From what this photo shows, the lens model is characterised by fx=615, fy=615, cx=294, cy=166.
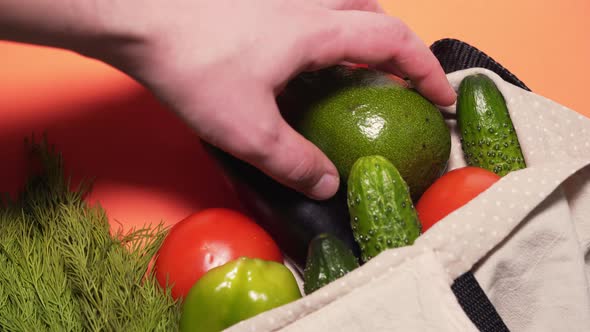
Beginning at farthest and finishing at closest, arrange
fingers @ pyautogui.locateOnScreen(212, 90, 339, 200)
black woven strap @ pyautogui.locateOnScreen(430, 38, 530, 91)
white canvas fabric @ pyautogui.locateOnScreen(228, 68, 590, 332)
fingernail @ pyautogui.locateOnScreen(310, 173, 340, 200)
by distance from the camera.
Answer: black woven strap @ pyautogui.locateOnScreen(430, 38, 530, 91), fingernail @ pyautogui.locateOnScreen(310, 173, 340, 200), fingers @ pyautogui.locateOnScreen(212, 90, 339, 200), white canvas fabric @ pyautogui.locateOnScreen(228, 68, 590, 332)

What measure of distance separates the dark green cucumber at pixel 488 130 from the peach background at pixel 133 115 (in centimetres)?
43

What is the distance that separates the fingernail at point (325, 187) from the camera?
0.91 m

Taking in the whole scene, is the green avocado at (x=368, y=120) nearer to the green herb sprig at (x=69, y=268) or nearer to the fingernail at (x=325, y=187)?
the fingernail at (x=325, y=187)

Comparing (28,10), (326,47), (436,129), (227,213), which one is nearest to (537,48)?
(436,129)

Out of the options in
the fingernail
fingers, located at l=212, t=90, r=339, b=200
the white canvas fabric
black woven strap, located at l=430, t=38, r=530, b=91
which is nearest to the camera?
the white canvas fabric

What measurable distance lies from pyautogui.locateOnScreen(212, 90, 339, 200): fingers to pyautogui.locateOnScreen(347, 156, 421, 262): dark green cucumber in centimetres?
A: 7

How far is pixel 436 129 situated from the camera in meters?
0.94

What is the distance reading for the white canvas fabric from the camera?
0.70m

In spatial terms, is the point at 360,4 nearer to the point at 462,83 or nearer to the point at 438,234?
the point at 462,83

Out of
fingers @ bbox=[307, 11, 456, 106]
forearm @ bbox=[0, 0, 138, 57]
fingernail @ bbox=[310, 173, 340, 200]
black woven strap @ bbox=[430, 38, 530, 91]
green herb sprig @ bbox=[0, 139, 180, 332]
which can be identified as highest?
forearm @ bbox=[0, 0, 138, 57]

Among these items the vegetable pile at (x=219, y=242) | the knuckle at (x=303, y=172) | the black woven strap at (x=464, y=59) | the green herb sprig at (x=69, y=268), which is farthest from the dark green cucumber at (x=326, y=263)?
the black woven strap at (x=464, y=59)

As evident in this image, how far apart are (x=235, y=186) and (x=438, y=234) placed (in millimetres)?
367

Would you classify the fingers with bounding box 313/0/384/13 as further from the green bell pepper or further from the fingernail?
the green bell pepper

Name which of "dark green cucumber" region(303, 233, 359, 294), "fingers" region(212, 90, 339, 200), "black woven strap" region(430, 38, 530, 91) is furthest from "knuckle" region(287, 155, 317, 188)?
"black woven strap" region(430, 38, 530, 91)
